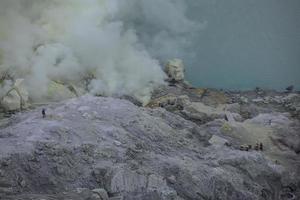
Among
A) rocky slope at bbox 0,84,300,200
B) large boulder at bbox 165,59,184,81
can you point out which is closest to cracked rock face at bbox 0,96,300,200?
rocky slope at bbox 0,84,300,200

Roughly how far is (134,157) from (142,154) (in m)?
0.36

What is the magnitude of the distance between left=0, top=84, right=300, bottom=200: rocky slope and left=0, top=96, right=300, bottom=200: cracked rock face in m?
0.02

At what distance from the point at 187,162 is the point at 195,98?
8341 millimetres

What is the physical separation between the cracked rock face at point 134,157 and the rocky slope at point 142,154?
0.02m

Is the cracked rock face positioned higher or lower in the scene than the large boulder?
lower

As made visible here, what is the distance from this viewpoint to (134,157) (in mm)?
13844

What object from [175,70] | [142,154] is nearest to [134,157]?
[142,154]

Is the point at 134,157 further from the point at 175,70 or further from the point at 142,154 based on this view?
the point at 175,70

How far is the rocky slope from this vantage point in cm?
1233

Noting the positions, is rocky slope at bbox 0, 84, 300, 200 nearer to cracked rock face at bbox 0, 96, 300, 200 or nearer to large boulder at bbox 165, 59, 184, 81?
cracked rock face at bbox 0, 96, 300, 200

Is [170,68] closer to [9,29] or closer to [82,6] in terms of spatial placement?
[82,6]

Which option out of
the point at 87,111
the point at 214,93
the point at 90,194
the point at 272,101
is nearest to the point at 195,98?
the point at 214,93

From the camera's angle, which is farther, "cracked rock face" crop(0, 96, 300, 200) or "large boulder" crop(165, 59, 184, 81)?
"large boulder" crop(165, 59, 184, 81)

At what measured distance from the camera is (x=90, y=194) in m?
11.7
